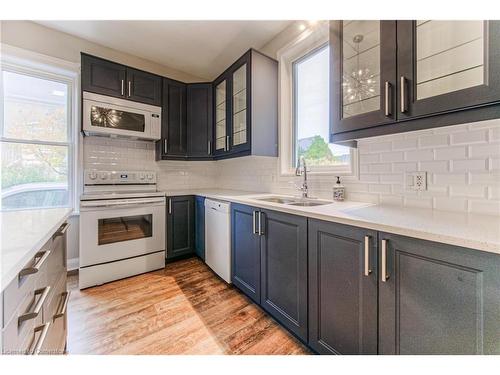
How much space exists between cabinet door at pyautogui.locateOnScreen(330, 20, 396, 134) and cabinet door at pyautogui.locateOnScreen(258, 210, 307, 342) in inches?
27.8

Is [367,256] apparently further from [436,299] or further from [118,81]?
[118,81]

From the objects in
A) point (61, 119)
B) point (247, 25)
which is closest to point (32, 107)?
point (61, 119)

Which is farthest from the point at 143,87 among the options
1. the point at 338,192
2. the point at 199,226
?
the point at 338,192

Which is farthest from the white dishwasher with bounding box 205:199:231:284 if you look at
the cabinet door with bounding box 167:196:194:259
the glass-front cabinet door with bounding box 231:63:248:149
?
the glass-front cabinet door with bounding box 231:63:248:149

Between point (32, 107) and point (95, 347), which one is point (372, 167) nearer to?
point (95, 347)

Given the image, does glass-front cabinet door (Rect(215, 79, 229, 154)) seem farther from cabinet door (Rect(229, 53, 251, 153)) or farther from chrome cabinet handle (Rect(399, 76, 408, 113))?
chrome cabinet handle (Rect(399, 76, 408, 113))

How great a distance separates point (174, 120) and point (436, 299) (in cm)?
298

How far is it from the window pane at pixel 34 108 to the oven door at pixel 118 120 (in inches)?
20.8

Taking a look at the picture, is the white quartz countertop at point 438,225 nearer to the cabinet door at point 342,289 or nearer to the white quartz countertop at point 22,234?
the cabinet door at point 342,289

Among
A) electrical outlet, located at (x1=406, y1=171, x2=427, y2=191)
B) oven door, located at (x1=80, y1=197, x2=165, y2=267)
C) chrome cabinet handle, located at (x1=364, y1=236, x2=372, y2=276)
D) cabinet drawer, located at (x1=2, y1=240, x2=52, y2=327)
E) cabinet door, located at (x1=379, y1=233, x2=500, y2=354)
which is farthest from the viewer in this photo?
oven door, located at (x1=80, y1=197, x2=165, y2=267)

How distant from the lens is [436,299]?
783 mm

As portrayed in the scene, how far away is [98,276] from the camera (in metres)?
2.10

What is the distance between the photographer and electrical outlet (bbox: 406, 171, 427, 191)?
1261 millimetres
